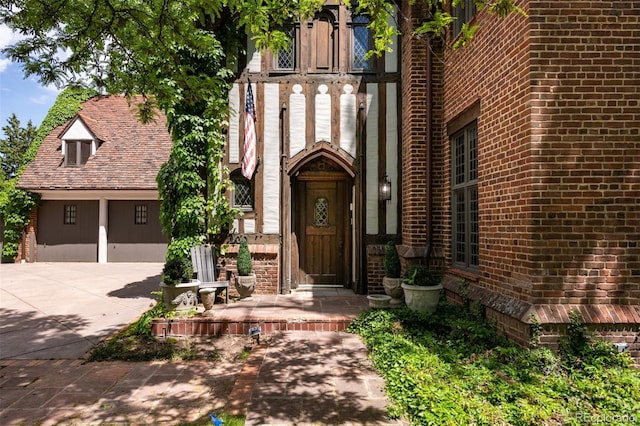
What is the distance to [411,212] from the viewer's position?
691 centimetres

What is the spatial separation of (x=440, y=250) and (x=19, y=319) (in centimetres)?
827

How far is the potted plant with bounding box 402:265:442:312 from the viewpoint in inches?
223

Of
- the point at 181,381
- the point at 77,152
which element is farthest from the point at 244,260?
the point at 77,152

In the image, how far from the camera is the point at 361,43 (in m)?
8.03

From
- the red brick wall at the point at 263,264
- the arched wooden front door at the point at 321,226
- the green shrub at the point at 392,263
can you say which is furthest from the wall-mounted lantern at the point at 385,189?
the red brick wall at the point at 263,264

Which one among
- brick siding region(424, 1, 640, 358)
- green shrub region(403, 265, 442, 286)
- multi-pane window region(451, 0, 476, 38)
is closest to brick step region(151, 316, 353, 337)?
green shrub region(403, 265, 442, 286)

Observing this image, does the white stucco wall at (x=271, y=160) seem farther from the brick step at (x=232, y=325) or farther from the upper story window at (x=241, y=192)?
the brick step at (x=232, y=325)

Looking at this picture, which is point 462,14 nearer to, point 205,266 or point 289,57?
point 289,57

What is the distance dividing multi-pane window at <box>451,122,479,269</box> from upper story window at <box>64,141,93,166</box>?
16.6m

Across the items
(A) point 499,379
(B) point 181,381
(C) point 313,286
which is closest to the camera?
(A) point 499,379

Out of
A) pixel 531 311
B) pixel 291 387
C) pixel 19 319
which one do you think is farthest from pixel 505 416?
pixel 19 319

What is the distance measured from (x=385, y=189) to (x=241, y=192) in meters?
3.27

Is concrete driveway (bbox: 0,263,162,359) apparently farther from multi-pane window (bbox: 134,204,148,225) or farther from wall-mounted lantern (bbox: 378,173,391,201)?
wall-mounted lantern (bbox: 378,173,391,201)

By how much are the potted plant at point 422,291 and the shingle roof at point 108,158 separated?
41.9 ft
